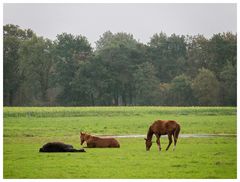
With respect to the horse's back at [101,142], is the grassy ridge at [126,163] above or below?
below

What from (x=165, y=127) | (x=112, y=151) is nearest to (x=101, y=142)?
(x=112, y=151)

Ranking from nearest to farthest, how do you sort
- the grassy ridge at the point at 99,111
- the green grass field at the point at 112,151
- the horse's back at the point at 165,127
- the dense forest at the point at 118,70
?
the green grass field at the point at 112,151
the horse's back at the point at 165,127
the dense forest at the point at 118,70
the grassy ridge at the point at 99,111

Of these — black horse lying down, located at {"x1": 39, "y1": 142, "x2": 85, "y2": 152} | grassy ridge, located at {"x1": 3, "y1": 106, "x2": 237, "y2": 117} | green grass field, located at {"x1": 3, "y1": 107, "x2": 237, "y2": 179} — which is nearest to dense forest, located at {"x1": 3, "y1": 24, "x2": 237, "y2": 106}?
grassy ridge, located at {"x1": 3, "y1": 106, "x2": 237, "y2": 117}

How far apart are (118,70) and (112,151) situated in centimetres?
1866

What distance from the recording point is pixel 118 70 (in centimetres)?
3975

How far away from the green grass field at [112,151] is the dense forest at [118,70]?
119 cm

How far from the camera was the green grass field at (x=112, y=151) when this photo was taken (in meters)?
16.9

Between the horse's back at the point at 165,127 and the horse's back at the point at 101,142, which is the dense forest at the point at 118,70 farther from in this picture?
the horse's back at the point at 101,142

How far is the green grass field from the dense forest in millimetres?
1190

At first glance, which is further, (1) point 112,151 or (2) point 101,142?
(2) point 101,142

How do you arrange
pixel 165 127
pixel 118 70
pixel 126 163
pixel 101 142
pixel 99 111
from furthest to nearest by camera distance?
pixel 99 111 < pixel 118 70 < pixel 101 142 < pixel 165 127 < pixel 126 163

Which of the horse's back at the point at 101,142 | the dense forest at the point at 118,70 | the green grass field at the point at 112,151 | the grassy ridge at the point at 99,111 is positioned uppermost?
the dense forest at the point at 118,70

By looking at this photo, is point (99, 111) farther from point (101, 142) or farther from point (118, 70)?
point (101, 142)

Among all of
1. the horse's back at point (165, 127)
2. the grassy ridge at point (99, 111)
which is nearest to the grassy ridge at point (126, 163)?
the horse's back at point (165, 127)
